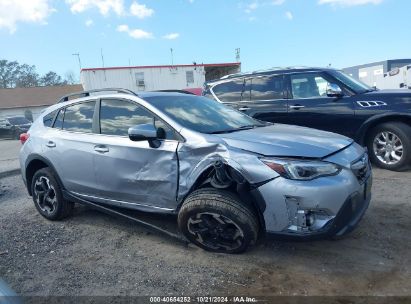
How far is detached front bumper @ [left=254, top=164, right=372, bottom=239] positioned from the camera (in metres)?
3.26

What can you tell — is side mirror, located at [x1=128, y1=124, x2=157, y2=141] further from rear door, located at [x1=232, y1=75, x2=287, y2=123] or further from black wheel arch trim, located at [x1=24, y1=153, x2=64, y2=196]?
rear door, located at [x1=232, y1=75, x2=287, y2=123]

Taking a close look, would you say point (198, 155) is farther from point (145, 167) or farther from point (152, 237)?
point (152, 237)

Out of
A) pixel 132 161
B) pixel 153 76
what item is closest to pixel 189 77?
pixel 153 76

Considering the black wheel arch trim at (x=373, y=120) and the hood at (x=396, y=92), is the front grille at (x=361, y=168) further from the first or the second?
the hood at (x=396, y=92)

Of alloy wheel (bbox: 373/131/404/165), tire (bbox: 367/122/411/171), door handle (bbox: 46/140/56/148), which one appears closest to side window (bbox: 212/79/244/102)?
tire (bbox: 367/122/411/171)

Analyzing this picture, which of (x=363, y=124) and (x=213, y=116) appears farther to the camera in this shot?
(x=363, y=124)

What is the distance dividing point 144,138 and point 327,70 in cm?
468

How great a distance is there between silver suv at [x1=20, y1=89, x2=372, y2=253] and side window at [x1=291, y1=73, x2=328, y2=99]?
9.47 feet

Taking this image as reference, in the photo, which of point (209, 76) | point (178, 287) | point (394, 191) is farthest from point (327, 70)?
point (209, 76)

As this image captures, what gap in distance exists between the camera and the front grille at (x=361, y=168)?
3.59 metres

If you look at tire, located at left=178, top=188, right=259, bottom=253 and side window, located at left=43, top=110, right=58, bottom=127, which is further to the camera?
side window, located at left=43, top=110, right=58, bottom=127

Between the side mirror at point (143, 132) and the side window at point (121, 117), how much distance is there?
172mm

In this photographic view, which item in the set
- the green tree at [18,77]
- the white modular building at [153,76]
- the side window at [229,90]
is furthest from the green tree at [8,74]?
the side window at [229,90]

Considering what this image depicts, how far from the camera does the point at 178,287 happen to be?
3.30 m
